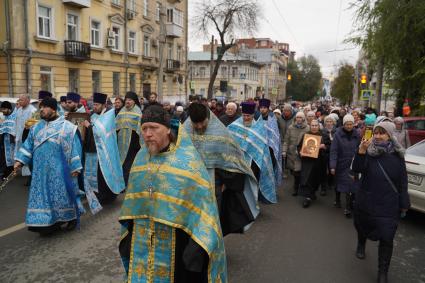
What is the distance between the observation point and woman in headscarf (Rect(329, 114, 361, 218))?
24.3 feet

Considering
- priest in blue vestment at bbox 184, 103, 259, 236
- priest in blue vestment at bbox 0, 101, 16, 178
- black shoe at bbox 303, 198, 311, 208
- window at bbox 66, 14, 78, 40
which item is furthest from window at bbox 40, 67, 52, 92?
priest in blue vestment at bbox 184, 103, 259, 236

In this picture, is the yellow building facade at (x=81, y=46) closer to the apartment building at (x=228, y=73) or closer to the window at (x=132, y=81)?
the window at (x=132, y=81)

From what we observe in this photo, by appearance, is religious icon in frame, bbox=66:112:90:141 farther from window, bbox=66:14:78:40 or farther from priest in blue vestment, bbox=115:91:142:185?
window, bbox=66:14:78:40

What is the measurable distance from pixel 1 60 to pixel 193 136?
20.1m

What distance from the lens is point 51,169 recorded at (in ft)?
18.6

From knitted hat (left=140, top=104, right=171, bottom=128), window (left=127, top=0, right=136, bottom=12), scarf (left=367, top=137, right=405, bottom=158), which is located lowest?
scarf (left=367, top=137, right=405, bottom=158)

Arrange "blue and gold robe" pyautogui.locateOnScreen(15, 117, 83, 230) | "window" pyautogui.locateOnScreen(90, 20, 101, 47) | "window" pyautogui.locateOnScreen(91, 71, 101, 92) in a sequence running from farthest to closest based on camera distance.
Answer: "window" pyautogui.locateOnScreen(91, 71, 101, 92) → "window" pyautogui.locateOnScreen(90, 20, 101, 47) → "blue and gold robe" pyautogui.locateOnScreen(15, 117, 83, 230)

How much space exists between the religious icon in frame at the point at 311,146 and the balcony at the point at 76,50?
64.5 ft

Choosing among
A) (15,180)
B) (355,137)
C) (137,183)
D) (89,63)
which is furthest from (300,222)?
(89,63)

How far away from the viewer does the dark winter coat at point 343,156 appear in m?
7.45

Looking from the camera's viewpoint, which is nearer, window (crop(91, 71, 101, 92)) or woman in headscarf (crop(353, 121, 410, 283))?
woman in headscarf (crop(353, 121, 410, 283))

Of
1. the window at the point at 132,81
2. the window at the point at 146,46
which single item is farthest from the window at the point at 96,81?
the window at the point at 146,46

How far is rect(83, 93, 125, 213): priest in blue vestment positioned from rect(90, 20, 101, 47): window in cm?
2113

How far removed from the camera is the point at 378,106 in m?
20.9
